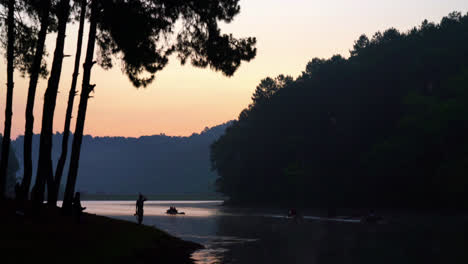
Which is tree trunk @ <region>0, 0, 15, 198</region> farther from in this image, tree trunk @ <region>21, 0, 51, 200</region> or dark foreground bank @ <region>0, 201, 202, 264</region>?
dark foreground bank @ <region>0, 201, 202, 264</region>

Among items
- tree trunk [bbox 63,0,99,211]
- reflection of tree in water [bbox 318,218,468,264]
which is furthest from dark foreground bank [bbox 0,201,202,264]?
reflection of tree in water [bbox 318,218,468,264]

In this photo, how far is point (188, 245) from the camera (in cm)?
3400

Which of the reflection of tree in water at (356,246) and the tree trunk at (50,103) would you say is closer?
the tree trunk at (50,103)

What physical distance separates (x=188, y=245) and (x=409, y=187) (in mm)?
63524

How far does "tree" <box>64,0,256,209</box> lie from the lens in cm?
3164

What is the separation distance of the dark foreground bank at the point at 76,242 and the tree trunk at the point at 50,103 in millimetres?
1627

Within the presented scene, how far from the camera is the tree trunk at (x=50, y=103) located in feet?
96.3

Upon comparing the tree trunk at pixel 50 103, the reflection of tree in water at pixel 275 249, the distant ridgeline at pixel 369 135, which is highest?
the distant ridgeline at pixel 369 135

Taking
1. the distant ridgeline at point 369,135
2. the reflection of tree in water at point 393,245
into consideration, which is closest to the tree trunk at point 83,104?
the reflection of tree in water at point 393,245

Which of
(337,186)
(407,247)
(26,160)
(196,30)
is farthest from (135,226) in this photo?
(337,186)

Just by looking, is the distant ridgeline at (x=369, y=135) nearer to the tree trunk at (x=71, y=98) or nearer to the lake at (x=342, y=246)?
the lake at (x=342, y=246)

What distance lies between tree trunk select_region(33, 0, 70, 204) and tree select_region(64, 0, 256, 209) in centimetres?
248

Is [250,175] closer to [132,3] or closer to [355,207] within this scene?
[355,207]

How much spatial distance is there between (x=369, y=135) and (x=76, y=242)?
8723 cm
